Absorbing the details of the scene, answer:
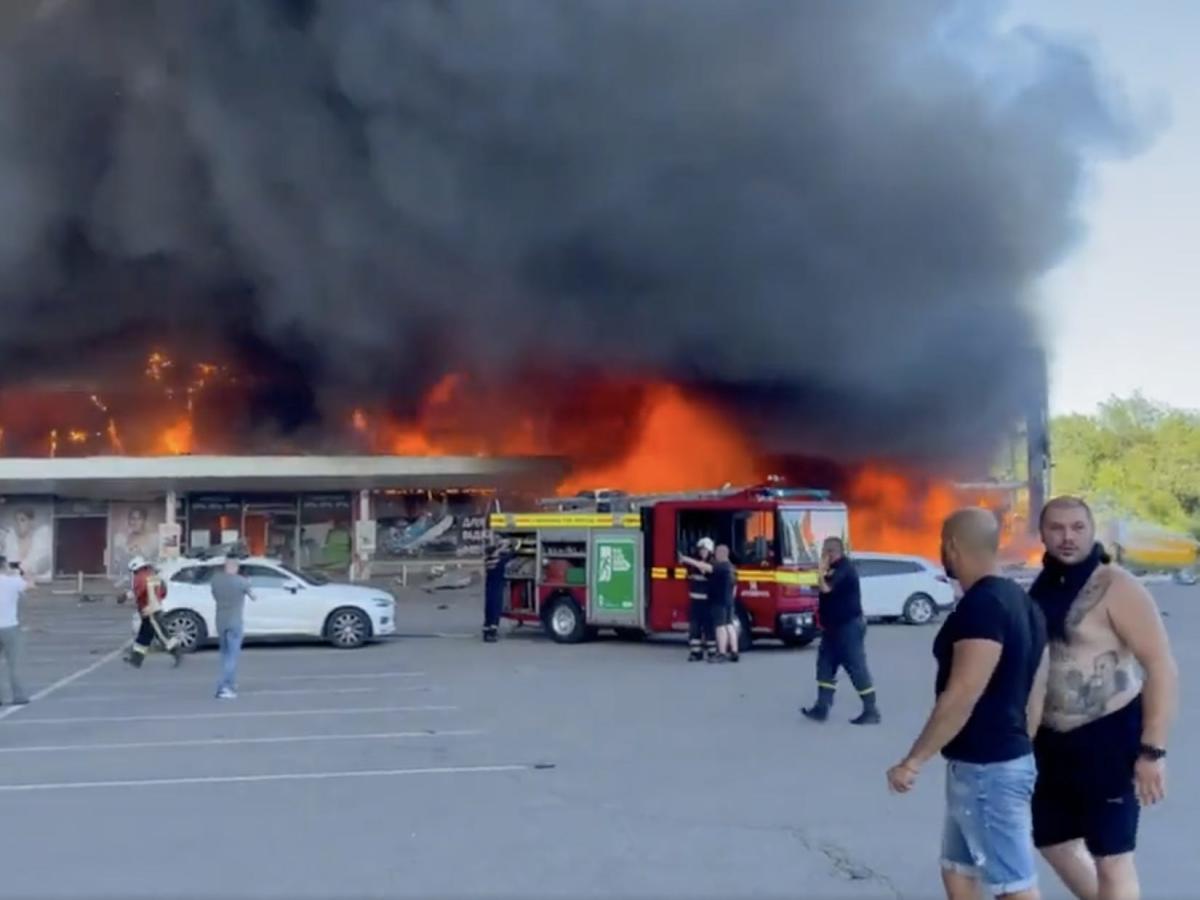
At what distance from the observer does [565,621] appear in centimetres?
1859

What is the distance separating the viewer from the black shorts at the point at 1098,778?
4434mm

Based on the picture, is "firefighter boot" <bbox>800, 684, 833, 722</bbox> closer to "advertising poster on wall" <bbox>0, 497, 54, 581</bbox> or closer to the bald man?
the bald man

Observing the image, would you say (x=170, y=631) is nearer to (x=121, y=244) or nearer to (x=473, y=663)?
(x=473, y=663)

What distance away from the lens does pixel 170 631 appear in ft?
55.5

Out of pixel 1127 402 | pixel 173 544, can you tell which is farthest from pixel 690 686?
pixel 1127 402

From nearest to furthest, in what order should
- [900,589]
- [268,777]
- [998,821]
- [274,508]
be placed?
[998,821] < [268,777] < [900,589] < [274,508]

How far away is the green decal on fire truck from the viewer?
18031 mm

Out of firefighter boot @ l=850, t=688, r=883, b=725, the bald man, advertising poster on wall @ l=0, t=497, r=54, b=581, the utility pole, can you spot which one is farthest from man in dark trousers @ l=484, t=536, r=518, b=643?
advertising poster on wall @ l=0, t=497, r=54, b=581

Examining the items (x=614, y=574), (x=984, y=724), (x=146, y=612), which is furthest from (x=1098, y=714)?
(x=614, y=574)

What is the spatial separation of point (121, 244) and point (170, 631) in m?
19.2


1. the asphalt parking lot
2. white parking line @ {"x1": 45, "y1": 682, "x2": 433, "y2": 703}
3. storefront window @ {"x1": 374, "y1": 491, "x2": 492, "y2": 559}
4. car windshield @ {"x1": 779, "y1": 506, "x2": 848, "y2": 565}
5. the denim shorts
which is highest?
storefront window @ {"x1": 374, "y1": 491, "x2": 492, "y2": 559}

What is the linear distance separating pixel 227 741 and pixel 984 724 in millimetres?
6860

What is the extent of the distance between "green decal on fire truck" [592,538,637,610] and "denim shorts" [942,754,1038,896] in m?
13.8

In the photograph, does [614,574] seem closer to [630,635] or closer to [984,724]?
[630,635]
